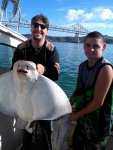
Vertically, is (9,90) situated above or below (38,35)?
below

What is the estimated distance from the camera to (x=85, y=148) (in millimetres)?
2379

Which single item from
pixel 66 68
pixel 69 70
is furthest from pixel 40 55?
pixel 66 68

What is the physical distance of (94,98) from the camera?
85.2 inches

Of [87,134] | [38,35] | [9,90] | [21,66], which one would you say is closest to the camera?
[21,66]

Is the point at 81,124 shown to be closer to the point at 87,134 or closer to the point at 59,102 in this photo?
the point at 87,134

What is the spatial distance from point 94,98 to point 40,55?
0.81 meters

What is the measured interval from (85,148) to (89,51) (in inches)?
39.1

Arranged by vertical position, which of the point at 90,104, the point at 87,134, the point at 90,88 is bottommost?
the point at 87,134

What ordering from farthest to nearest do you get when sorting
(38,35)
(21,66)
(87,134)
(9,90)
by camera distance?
(38,35) → (87,134) → (9,90) → (21,66)

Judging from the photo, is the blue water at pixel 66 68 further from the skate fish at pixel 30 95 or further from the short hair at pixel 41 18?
the skate fish at pixel 30 95

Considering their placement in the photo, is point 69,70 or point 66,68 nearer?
point 69,70

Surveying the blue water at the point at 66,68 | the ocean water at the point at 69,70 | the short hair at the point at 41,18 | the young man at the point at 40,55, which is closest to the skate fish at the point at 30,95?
the young man at the point at 40,55

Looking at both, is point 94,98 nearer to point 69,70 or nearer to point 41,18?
point 41,18

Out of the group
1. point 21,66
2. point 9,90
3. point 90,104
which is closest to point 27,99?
point 9,90
